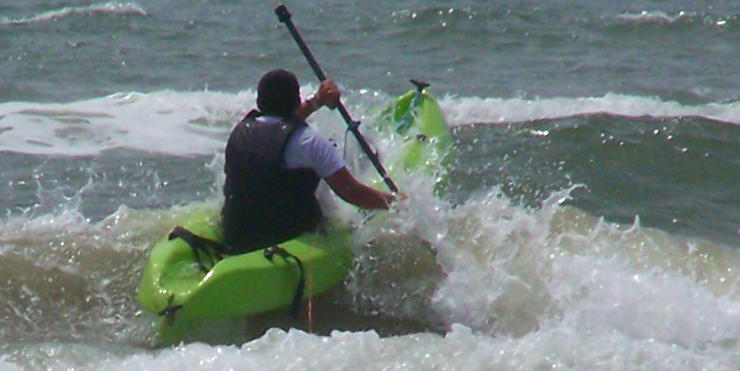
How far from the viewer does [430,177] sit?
6691 mm

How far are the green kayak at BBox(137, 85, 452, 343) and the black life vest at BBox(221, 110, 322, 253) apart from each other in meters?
0.09

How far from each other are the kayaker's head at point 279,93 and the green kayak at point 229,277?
0.62 meters

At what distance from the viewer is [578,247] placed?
21.6 ft

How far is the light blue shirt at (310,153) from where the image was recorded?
559cm

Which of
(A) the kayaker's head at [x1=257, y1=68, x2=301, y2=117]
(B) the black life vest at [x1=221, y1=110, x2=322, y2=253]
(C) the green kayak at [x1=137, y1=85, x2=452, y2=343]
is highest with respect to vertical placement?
Answer: (A) the kayaker's head at [x1=257, y1=68, x2=301, y2=117]

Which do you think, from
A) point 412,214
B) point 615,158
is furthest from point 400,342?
point 615,158

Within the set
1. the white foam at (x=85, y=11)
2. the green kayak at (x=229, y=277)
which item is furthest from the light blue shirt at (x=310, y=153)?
the white foam at (x=85, y=11)

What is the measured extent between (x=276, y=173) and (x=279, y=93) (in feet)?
1.20

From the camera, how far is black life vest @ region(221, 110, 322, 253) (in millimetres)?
5598

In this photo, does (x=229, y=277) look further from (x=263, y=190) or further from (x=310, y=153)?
(x=310, y=153)

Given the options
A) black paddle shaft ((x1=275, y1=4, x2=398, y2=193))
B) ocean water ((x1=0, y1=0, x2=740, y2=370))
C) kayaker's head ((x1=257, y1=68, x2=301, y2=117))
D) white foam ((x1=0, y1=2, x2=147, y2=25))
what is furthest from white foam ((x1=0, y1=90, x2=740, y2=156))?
kayaker's head ((x1=257, y1=68, x2=301, y2=117))

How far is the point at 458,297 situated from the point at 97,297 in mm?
1793

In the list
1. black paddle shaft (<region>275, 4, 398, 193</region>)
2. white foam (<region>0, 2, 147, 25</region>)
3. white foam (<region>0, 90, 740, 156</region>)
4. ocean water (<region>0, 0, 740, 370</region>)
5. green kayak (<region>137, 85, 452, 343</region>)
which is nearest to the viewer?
green kayak (<region>137, 85, 452, 343</region>)

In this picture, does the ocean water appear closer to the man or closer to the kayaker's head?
the man
